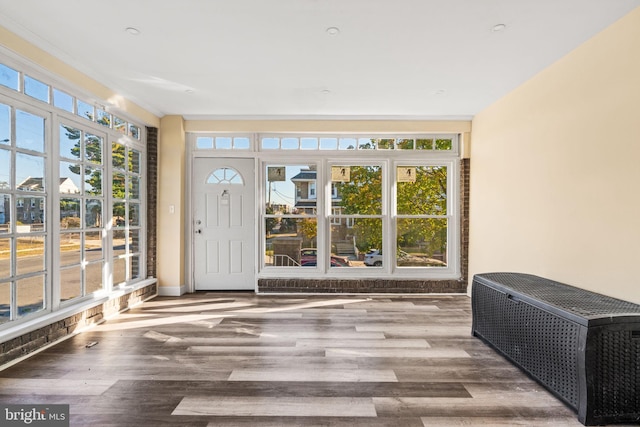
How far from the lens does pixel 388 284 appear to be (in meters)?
4.86

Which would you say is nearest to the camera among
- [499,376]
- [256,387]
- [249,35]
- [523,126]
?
[256,387]

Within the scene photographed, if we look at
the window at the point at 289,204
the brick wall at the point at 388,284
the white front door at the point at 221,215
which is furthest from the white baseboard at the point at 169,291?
the window at the point at 289,204

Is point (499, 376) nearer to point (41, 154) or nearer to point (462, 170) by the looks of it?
point (462, 170)

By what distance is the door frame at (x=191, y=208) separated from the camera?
4879 mm

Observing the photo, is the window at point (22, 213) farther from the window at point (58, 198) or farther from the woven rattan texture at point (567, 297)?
the woven rattan texture at point (567, 297)

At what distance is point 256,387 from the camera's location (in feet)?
7.38

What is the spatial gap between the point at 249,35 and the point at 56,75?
1.90 m

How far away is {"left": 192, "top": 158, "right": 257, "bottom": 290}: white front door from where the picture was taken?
492 centimetres

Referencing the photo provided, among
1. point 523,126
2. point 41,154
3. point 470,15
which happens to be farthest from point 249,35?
point 523,126

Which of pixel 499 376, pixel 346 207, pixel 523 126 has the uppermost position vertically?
pixel 523 126

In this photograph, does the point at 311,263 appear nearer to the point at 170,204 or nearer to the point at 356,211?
the point at 356,211

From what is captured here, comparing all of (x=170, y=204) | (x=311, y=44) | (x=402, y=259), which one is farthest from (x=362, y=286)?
(x=311, y=44)

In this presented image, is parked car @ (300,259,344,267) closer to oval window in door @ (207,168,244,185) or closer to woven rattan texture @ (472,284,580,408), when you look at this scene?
oval window in door @ (207,168,244,185)

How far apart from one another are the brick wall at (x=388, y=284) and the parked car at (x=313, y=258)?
26 cm
